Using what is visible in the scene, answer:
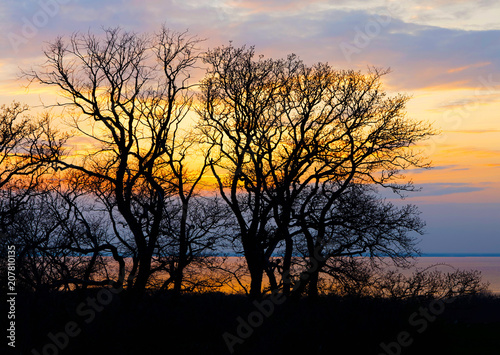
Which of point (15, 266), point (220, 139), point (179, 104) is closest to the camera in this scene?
point (15, 266)

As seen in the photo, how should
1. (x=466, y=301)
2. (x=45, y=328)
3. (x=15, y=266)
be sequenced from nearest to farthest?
(x=45, y=328), (x=15, y=266), (x=466, y=301)

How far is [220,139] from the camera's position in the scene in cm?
2816

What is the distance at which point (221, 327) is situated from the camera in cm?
1538

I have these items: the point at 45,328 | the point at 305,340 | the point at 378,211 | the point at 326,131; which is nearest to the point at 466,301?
the point at 378,211

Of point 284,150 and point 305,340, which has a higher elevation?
point 284,150

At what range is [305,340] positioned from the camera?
14398 mm

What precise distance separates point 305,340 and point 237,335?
188 centimetres

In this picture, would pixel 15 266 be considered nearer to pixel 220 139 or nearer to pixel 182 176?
pixel 182 176

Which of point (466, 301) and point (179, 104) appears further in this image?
point (179, 104)

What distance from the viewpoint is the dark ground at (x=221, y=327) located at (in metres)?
12.8

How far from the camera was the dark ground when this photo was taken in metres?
12.8

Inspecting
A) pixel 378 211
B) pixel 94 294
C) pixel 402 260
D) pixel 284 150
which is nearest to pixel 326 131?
pixel 284 150

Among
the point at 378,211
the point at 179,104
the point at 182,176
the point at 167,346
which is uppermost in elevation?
the point at 179,104

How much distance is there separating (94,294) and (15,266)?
479 centimetres
